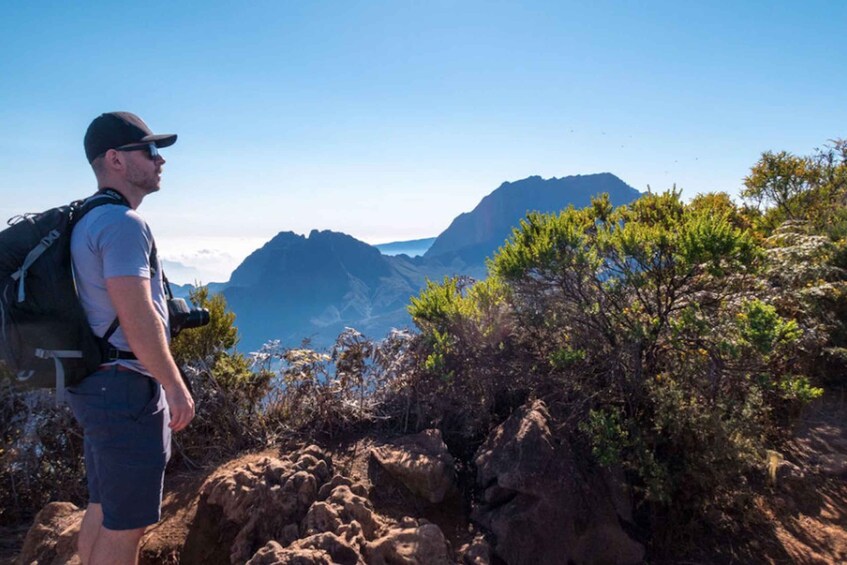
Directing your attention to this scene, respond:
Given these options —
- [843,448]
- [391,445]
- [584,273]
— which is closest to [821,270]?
[843,448]

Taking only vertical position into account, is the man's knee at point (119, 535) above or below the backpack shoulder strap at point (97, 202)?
below

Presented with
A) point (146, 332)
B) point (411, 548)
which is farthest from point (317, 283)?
point (146, 332)

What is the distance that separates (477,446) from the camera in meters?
4.08

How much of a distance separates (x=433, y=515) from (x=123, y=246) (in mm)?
2516

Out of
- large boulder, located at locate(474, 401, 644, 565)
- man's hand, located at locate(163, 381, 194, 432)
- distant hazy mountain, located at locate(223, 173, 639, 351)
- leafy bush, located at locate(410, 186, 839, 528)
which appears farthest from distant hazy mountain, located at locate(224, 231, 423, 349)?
man's hand, located at locate(163, 381, 194, 432)

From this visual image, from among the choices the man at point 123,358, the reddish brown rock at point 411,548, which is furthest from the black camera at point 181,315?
the reddish brown rock at point 411,548

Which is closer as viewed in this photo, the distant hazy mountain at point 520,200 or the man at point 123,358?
the man at point 123,358

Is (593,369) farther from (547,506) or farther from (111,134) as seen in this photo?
(111,134)

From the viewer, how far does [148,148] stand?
7.77 ft

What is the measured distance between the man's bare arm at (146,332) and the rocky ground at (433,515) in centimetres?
97

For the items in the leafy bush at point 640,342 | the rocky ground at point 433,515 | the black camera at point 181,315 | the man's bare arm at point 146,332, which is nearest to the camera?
the man's bare arm at point 146,332

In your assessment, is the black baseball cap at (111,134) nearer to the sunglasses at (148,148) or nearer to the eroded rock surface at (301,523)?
the sunglasses at (148,148)

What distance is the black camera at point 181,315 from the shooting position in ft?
8.49

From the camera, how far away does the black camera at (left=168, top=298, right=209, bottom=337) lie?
2588 millimetres
